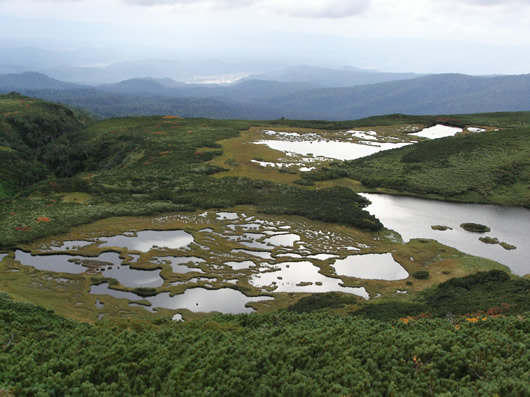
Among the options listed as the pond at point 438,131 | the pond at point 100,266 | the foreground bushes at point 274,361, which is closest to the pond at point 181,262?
the pond at point 100,266

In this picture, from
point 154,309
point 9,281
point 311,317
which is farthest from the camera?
point 9,281

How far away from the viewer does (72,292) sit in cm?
3759

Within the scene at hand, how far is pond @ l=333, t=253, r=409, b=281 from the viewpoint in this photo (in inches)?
1705

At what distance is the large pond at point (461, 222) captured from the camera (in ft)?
159

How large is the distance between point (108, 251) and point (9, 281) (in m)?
10.3

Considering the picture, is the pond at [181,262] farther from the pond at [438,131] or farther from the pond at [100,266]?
the pond at [438,131]

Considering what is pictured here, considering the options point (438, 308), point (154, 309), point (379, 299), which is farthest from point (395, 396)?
point (154, 309)

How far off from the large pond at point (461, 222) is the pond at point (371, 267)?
729 centimetres

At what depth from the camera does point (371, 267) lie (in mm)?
45656

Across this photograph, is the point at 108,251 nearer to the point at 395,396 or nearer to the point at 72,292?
the point at 72,292

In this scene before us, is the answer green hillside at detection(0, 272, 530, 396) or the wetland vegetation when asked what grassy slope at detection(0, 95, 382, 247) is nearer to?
the wetland vegetation

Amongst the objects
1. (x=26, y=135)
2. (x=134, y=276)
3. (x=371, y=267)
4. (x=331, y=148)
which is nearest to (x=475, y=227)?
(x=371, y=267)

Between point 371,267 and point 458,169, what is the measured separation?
4534 cm

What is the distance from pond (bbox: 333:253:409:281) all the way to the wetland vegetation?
0.79 ft
